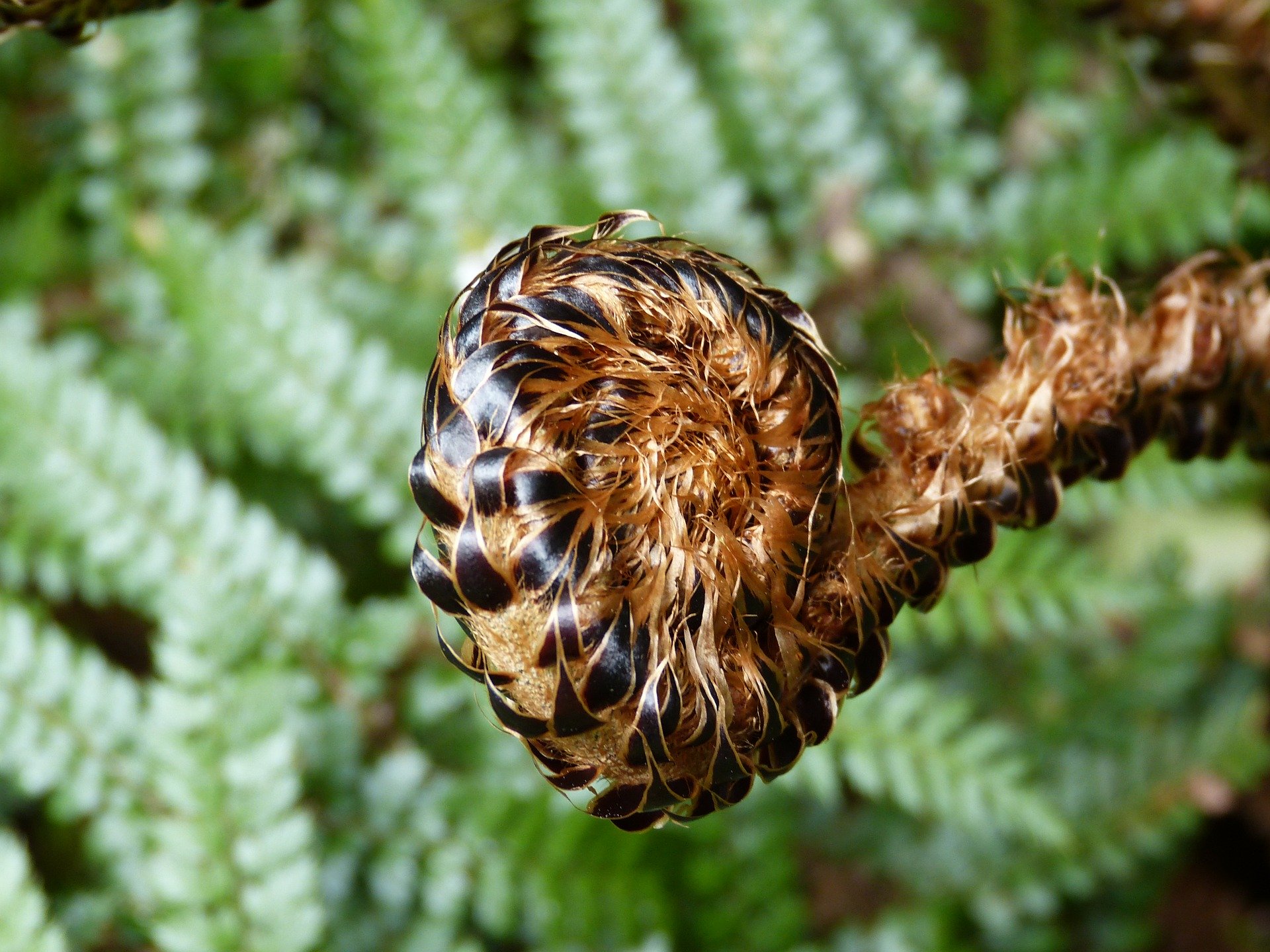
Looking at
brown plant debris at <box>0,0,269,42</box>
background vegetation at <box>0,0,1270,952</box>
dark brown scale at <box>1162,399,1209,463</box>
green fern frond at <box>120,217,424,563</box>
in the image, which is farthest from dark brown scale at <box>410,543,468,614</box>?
green fern frond at <box>120,217,424,563</box>

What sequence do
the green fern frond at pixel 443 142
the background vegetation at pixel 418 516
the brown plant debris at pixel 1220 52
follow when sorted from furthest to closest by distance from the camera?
the green fern frond at pixel 443 142 → the background vegetation at pixel 418 516 → the brown plant debris at pixel 1220 52

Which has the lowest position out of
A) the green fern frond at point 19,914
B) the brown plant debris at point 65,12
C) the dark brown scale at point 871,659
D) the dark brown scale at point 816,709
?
the green fern frond at point 19,914

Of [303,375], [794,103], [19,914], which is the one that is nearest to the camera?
[19,914]

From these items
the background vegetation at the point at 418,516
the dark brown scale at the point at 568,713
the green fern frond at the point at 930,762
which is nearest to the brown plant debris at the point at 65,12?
the dark brown scale at the point at 568,713

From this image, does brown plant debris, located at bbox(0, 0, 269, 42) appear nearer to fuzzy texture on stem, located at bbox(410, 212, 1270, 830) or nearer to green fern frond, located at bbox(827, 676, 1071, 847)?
fuzzy texture on stem, located at bbox(410, 212, 1270, 830)

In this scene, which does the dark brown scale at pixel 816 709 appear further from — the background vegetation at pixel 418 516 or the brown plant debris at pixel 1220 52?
Result: the brown plant debris at pixel 1220 52

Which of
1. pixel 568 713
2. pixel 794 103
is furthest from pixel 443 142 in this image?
pixel 568 713

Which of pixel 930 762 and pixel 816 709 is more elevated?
pixel 816 709

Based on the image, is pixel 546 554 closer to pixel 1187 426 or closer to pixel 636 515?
pixel 636 515
